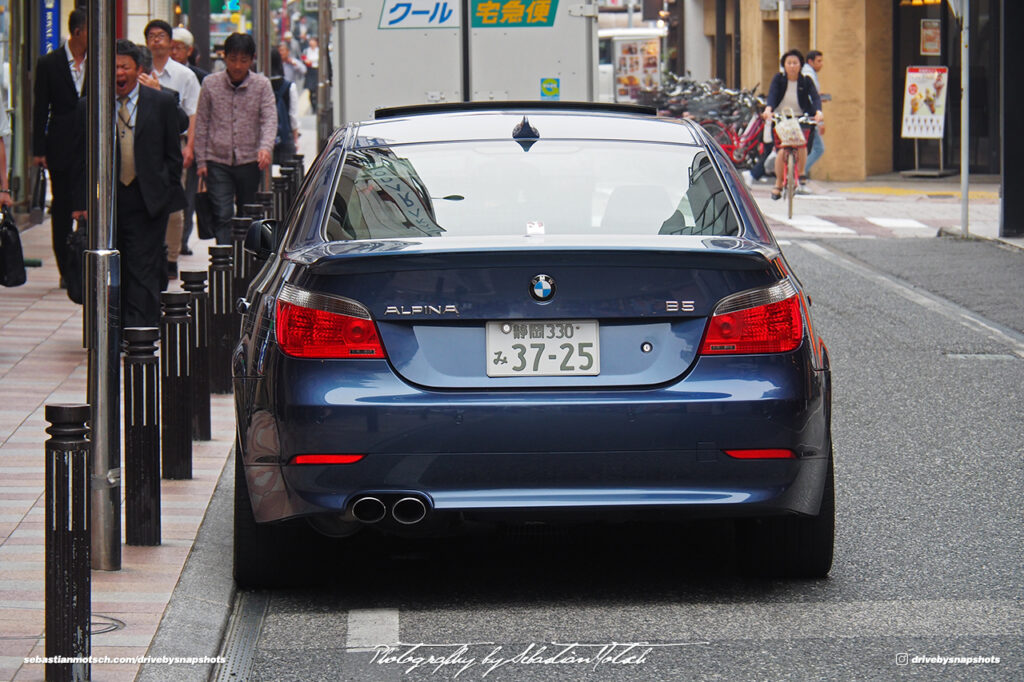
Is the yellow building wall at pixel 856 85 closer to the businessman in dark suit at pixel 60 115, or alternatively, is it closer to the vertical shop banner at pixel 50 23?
the vertical shop banner at pixel 50 23

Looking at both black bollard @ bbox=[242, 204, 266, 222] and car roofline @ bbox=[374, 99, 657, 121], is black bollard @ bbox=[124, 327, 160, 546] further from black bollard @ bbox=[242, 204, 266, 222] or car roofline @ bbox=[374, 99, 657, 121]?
black bollard @ bbox=[242, 204, 266, 222]

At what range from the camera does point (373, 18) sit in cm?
1549

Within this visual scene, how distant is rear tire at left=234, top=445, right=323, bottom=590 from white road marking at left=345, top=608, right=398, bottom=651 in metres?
0.28

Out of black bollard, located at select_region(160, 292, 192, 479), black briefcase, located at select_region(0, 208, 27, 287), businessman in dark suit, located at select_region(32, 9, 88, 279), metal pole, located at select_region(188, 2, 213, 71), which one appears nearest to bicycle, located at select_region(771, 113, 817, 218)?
metal pole, located at select_region(188, 2, 213, 71)

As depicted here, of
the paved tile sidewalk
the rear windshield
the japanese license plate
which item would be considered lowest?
the paved tile sidewalk

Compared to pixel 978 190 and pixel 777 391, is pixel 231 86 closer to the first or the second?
pixel 777 391

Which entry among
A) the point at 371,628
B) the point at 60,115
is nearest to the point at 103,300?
the point at 371,628

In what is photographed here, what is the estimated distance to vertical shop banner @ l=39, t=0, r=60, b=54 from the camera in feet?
61.9

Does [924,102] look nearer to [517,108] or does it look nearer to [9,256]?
[9,256]

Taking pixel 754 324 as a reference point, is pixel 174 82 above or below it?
above

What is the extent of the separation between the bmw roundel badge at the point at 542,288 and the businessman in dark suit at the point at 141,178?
16.6ft

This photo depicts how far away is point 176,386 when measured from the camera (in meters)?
7.01

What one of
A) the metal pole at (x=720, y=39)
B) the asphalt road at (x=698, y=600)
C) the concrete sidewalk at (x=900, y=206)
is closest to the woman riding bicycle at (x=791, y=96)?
the concrete sidewalk at (x=900, y=206)

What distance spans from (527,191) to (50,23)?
14335 millimetres
